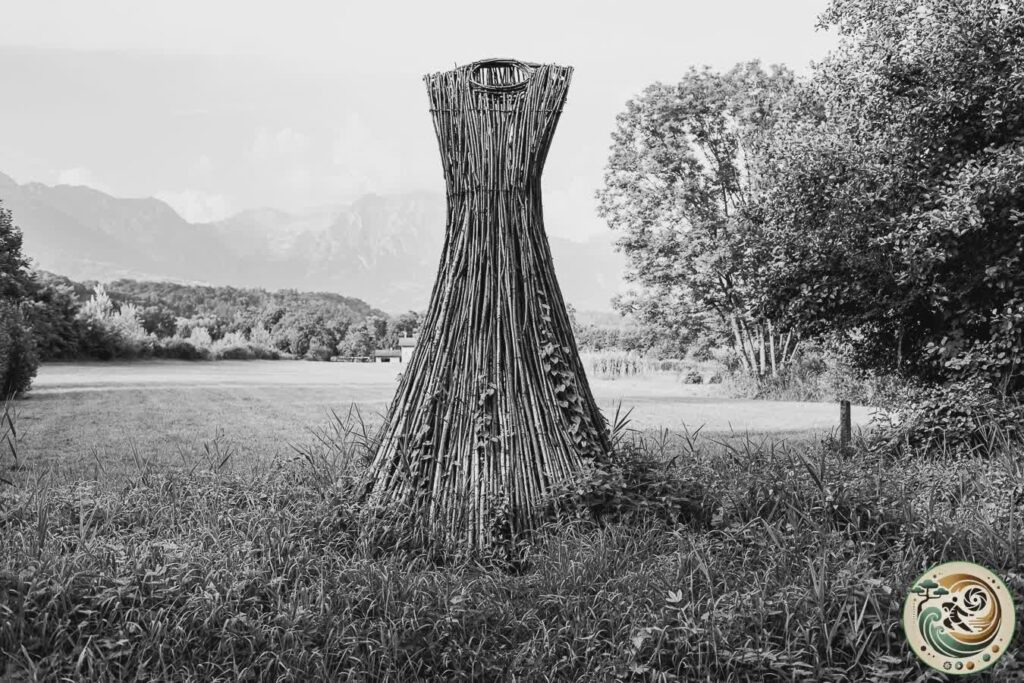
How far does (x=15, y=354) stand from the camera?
12.5 metres

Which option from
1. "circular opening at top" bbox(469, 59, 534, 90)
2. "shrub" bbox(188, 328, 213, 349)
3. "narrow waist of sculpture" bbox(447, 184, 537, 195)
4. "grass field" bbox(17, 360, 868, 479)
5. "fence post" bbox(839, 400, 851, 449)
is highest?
"circular opening at top" bbox(469, 59, 534, 90)

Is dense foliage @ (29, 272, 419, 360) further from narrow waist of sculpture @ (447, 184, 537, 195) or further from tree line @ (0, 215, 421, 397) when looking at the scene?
narrow waist of sculpture @ (447, 184, 537, 195)

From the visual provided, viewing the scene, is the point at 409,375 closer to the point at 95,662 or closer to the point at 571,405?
the point at 571,405

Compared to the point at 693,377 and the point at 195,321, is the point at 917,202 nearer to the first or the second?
the point at 693,377

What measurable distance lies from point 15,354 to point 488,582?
1224 centimetres

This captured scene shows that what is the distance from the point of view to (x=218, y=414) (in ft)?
40.3

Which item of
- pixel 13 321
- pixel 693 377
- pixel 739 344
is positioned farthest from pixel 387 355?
pixel 13 321

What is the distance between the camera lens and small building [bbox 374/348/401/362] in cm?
3200

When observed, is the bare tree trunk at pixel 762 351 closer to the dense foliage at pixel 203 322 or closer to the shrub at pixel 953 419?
the dense foliage at pixel 203 322

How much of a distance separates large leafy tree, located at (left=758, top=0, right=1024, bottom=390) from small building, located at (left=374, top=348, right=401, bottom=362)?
25.3 m

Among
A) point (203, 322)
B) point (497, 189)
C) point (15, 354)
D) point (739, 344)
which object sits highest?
point (203, 322)

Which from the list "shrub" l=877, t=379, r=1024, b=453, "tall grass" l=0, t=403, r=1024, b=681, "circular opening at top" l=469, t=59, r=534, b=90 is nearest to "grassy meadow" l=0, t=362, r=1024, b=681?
"tall grass" l=0, t=403, r=1024, b=681

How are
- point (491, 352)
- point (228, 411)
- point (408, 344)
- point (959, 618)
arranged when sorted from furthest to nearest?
1. point (228, 411)
2. point (408, 344)
3. point (491, 352)
4. point (959, 618)

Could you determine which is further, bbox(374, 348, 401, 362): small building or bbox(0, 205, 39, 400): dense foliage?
bbox(374, 348, 401, 362): small building
